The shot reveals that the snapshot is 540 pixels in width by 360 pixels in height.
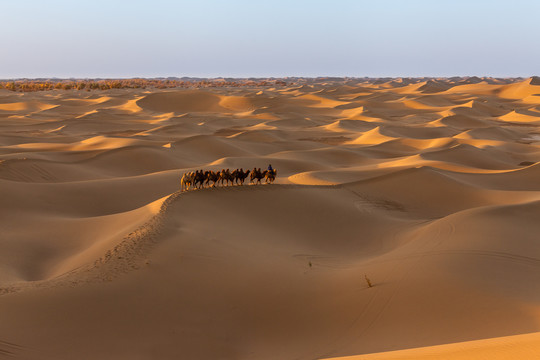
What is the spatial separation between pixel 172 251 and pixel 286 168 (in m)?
12.8

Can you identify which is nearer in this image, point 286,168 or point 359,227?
point 359,227

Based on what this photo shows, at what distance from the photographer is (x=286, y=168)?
800 inches

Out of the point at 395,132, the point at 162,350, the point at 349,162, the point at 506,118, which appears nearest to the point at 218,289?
the point at 162,350

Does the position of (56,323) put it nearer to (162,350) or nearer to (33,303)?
(33,303)

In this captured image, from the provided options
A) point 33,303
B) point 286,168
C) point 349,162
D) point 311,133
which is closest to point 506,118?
point 311,133

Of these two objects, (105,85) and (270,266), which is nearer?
(270,266)

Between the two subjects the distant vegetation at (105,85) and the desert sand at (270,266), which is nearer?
the desert sand at (270,266)

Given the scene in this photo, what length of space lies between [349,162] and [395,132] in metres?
10.4

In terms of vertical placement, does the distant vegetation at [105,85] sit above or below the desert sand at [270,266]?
above

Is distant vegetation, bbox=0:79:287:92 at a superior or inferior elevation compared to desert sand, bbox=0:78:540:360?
A: superior

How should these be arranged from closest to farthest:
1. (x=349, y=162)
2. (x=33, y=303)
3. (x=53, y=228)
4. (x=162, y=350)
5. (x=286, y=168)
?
(x=162, y=350) → (x=33, y=303) → (x=53, y=228) → (x=286, y=168) → (x=349, y=162)

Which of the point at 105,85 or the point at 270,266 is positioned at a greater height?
the point at 105,85

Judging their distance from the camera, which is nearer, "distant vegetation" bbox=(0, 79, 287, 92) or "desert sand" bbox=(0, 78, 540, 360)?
"desert sand" bbox=(0, 78, 540, 360)

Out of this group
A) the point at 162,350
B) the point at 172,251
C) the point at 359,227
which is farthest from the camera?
the point at 359,227
